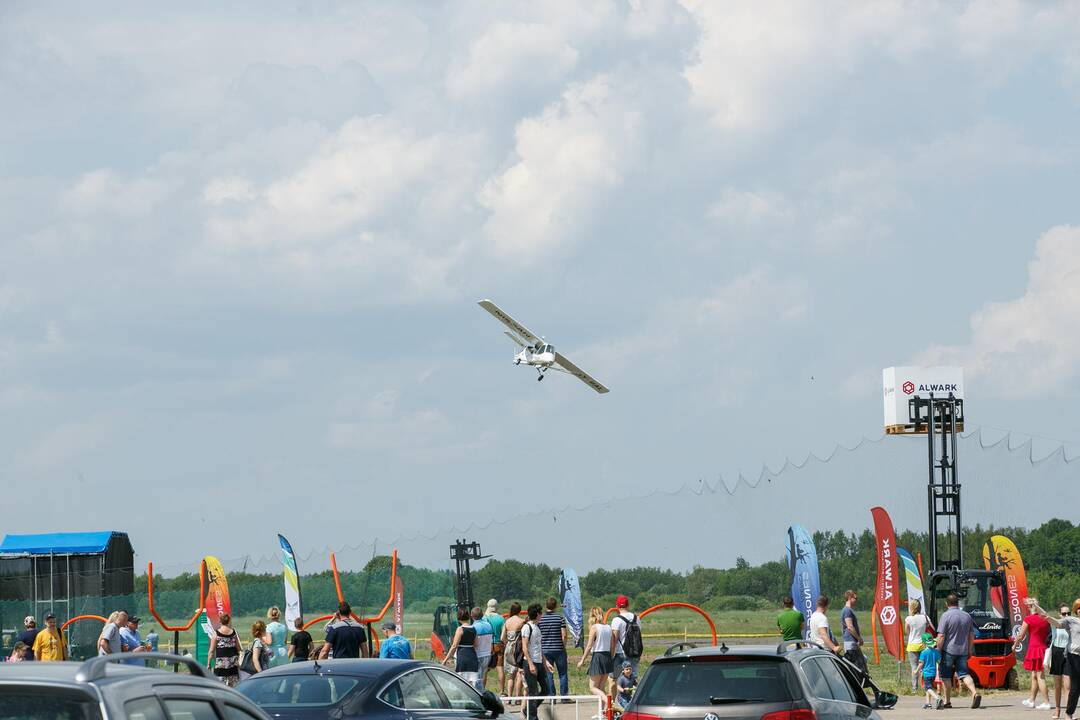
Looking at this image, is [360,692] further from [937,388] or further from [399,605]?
[937,388]

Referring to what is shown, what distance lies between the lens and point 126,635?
2073 cm

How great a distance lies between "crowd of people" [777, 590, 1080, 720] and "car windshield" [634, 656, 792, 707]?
9.30 meters

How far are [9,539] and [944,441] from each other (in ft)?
77.6

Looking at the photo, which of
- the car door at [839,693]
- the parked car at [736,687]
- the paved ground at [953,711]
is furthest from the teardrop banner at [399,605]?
the parked car at [736,687]

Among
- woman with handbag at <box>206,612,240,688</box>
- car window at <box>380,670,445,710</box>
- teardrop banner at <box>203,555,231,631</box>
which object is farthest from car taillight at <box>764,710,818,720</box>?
teardrop banner at <box>203,555,231,631</box>

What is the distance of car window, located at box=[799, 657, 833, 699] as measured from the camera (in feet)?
35.3

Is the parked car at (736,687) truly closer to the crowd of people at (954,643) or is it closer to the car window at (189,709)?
the car window at (189,709)

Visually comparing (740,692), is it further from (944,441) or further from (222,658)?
(944,441)

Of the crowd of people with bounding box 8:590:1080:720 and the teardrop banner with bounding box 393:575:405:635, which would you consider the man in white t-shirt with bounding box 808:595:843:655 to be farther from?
the teardrop banner with bounding box 393:575:405:635

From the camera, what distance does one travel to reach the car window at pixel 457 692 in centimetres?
1177

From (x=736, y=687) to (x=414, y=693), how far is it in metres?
2.60

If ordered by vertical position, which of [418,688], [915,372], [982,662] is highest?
[915,372]

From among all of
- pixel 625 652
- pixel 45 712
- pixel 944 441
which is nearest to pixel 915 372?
pixel 944 441

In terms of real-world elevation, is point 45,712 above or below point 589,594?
above
